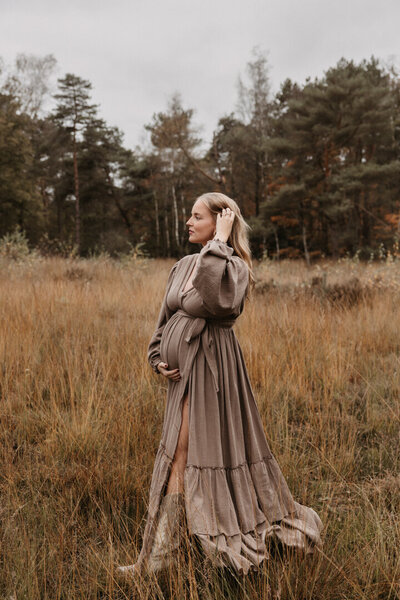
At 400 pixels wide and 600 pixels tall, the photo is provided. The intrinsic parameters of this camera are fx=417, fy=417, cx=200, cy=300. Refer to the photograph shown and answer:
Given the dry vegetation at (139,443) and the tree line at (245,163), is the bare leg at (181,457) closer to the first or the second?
the dry vegetation at (139,443)

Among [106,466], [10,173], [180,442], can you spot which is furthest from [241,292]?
[10,173]

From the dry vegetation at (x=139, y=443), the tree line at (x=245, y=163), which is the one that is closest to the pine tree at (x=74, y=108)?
the tree line at (x=245, y=163)

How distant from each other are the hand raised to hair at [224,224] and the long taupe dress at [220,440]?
0.27 feet

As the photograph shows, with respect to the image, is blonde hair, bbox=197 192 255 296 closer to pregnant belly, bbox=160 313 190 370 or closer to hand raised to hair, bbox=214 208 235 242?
hand raised to hair, bbox=214 208 235 242

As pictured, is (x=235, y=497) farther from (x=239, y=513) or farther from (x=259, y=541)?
(x=259, y=541)

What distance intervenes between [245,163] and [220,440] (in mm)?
23945

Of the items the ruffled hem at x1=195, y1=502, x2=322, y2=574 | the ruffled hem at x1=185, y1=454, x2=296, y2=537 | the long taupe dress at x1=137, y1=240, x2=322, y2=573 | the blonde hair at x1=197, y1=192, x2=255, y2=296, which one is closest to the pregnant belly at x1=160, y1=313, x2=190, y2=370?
the long taupe dress at x1=137, y1=240, x2=322, y2=573

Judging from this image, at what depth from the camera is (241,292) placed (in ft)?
6.38

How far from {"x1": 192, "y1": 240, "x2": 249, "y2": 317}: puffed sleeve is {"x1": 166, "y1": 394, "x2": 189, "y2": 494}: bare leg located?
52cm

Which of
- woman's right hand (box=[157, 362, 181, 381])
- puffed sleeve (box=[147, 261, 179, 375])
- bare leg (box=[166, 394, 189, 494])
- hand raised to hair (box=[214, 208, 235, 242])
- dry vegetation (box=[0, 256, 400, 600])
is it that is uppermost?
hand raised to hair (box=[214, 208, 235, 242])

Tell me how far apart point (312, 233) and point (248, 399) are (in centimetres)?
2469

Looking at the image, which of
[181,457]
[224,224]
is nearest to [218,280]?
[224,224]

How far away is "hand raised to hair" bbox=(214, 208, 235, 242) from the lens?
1972 millimetres

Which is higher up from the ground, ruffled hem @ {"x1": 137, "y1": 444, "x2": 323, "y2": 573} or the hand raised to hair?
the hand raised to hair
